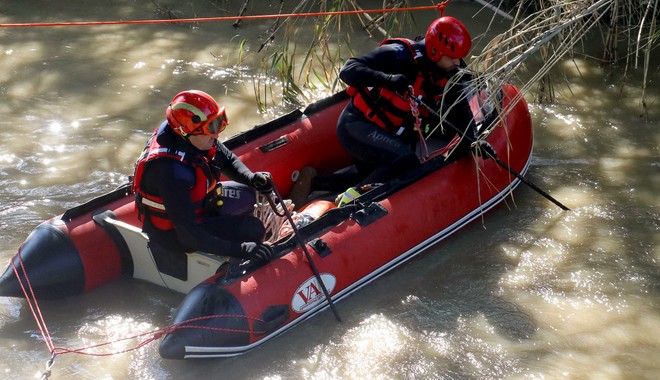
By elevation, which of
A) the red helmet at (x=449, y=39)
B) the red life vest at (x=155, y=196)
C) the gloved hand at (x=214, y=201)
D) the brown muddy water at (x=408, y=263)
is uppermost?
the red helmet at (x=449, y=39)

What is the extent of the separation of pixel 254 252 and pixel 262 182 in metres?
0.40

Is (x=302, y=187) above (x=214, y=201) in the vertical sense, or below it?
below

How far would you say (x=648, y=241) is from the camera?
493 centimetres

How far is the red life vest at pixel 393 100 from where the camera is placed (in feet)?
16.1

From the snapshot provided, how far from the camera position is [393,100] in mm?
4922

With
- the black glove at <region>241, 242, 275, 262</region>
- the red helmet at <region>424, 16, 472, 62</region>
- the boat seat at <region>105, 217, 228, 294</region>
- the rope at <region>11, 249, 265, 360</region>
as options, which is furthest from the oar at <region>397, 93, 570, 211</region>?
the rope at <region>11, 249, 265, 360</region>

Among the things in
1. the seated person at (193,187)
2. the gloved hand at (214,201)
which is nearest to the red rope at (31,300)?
the seated person at (193,187)

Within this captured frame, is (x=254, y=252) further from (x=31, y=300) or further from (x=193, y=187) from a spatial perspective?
(x=31, y=300)

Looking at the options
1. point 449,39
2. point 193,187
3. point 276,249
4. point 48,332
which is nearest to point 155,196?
point 193,187

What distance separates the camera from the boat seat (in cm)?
425

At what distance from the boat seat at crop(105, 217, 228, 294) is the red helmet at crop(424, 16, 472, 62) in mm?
1682

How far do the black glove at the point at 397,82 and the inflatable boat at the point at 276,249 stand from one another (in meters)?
0.50

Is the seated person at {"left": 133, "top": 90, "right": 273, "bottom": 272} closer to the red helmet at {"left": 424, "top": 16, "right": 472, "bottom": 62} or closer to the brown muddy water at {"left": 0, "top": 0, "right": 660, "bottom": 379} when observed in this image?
the brown muddy water at {"left": 0, "top": 0, "right": 660, "bottom": 379}

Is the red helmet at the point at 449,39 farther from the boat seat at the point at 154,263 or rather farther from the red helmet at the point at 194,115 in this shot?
the boat seat at the point at 154,263
